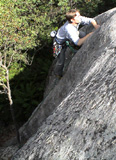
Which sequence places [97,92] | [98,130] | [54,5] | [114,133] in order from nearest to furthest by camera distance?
[114,133], [98,130], [97,92], [54,5]

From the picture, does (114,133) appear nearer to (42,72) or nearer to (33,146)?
(33,146)

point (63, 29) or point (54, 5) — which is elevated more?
point (54, 5)

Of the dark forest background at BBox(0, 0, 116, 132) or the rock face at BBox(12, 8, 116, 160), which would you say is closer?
the rock face at BBox(12, 8, 116, 160)

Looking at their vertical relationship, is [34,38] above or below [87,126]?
above

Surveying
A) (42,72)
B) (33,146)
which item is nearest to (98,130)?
(33,146)

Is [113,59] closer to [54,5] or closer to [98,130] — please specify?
[98,130]

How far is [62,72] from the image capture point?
6.35 meters

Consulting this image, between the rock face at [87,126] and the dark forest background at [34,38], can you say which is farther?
the dark forest background at [34,38]

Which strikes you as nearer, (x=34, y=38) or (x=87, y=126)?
(x=87, y=126)

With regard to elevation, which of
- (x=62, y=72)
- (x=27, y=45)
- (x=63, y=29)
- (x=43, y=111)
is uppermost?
(x=27, y=45)

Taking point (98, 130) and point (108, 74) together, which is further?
point (108, 74)

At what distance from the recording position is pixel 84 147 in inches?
67.1

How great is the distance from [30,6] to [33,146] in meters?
10.4

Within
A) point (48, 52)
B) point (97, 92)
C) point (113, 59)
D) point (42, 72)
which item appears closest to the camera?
point (97, 92)
